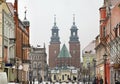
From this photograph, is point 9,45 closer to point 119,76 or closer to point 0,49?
point 0,49

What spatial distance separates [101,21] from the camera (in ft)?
265

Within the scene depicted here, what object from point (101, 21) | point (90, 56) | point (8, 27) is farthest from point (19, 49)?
point (90, 56)

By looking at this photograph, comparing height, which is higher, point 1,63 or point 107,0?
point 107,0

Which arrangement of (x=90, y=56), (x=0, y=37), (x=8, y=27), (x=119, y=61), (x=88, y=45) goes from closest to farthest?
(x=119, y=61) < (x=0, y=37) < (x=8, y=27) < (x=90, y=56) < (x=88, y=45)

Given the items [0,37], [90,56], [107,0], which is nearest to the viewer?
[0,37]

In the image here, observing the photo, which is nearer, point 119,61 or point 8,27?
point 119,61

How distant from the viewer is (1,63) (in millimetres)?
49406

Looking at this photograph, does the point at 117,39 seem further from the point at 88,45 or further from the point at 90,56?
the point at 88,45

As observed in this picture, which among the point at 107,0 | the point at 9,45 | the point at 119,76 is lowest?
the point at 119,76

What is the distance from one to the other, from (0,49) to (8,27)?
9.73m

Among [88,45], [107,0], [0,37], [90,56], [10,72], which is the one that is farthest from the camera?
[88,45]

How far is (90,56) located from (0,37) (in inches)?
5036

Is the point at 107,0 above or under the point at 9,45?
above

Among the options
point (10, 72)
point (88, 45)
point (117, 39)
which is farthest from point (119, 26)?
point (88, 45)
